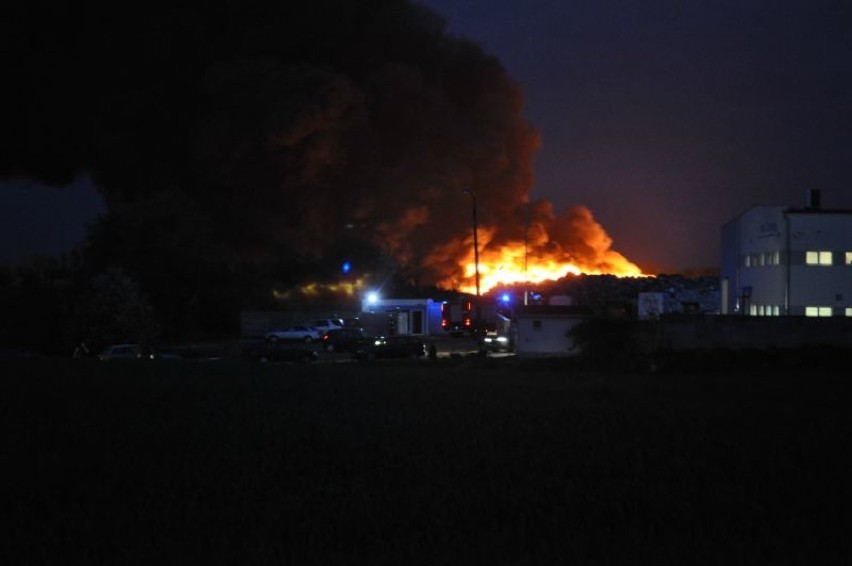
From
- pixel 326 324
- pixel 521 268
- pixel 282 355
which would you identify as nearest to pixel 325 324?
pixel 326 324

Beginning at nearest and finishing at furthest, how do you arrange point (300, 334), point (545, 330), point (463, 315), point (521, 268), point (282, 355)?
point (282, 355) < point (545, 330) < point (300, 334) < point (463, 315) < point (521, 268)

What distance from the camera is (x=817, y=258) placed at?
39.9m

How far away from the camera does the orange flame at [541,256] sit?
73250 millimetres

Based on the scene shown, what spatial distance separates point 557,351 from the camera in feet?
124

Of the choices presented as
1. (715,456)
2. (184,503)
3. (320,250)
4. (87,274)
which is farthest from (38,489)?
(320,250)

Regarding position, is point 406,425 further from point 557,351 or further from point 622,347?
point 557,351

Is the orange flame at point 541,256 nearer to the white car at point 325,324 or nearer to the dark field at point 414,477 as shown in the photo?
the white car at point 325,324

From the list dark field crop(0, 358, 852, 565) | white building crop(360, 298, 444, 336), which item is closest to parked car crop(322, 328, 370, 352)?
white building crop(360, 298, 444, 336)

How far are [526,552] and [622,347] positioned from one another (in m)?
25.7

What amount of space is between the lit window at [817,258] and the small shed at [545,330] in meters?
10.3

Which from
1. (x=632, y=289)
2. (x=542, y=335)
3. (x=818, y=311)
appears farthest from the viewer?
(x=632, y=289)

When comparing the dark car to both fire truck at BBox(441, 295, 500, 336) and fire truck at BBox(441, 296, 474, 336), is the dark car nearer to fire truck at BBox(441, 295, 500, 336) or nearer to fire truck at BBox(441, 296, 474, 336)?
fire truck at BBox(441, 295, 500, 336)

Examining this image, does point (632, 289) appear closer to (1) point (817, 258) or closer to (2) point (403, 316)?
(2) point (403, 316)

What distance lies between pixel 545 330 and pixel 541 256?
131 ft
